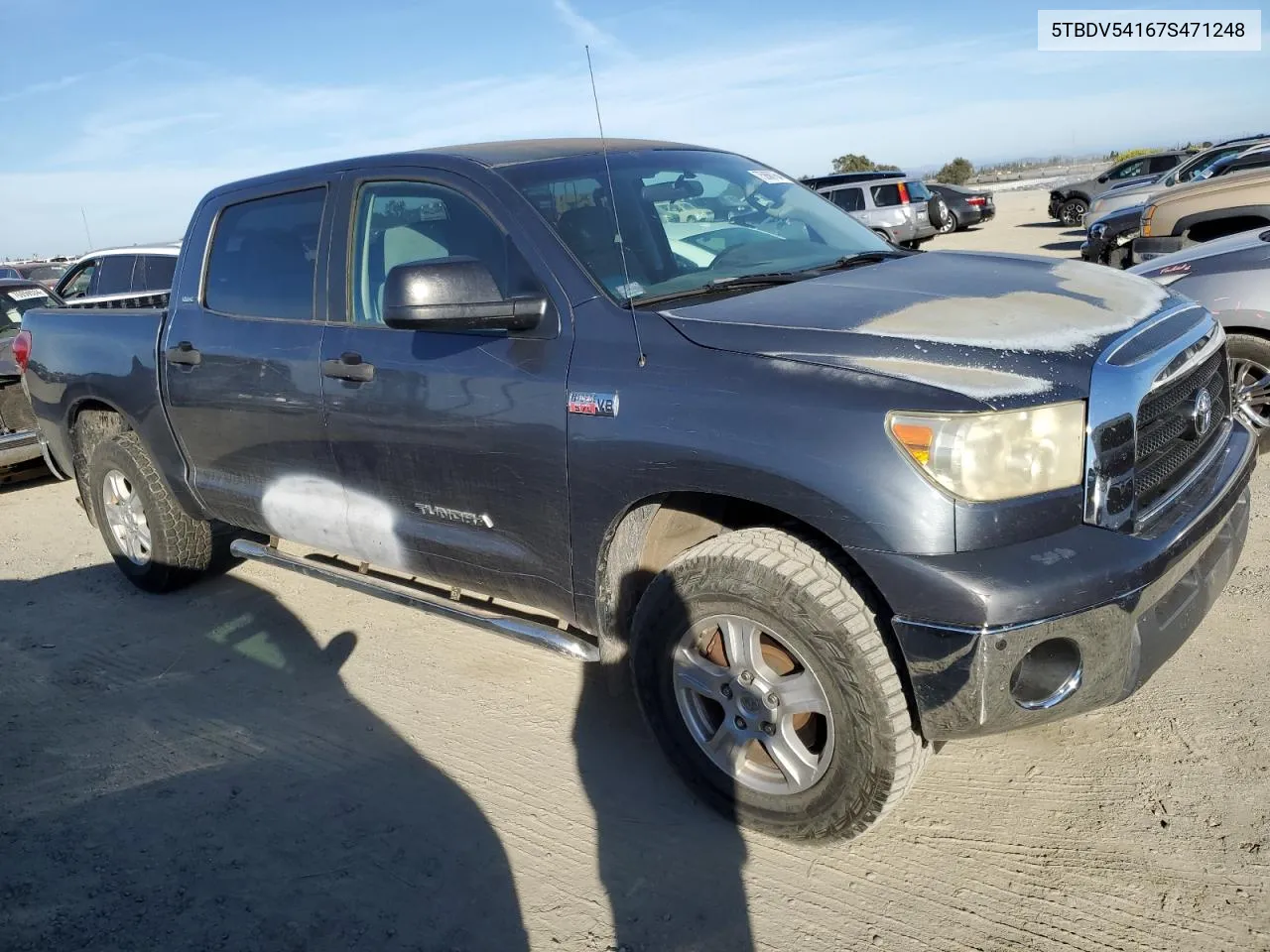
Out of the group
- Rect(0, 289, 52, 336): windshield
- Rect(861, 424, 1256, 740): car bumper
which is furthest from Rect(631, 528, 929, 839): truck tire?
Rect(0, 289, 52, 336): windshield

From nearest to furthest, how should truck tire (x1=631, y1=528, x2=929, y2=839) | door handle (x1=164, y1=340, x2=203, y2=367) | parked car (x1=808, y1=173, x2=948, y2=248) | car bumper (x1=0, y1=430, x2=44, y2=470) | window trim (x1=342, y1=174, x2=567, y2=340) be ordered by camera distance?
truck tire (x1=631, y1=528, x2=929, y2=839) → window trim (x1=342, y1=174, x2=567, y2=340) → door handle (x1=164, y1=340, x2=203, y2=367) → car bumper (x1=0, y1=430, x2=44, y2=470) → parked car (x1=808, y1=173, x2=948, y2=248)

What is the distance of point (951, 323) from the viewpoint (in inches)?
103

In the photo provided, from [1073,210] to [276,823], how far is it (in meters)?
24.8

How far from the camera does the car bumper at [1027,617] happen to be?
2.29 metres

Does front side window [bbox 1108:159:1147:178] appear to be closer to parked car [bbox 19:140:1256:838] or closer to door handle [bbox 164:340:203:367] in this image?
parked car [bbox 19:140:1256:838]

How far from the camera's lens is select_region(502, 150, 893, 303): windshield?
3.17 metres

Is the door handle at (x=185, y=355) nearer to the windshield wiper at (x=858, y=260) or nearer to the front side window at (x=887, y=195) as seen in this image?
the windshield wiper at (x=858, y=260)

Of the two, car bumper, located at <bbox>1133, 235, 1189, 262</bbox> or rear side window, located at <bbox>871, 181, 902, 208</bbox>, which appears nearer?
car bumper, located at <bbox>1133, 235, 1189, 262</bbox>

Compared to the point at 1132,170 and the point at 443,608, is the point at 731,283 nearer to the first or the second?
the point at 443,608

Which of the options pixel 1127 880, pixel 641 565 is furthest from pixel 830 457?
pixel 1127 880

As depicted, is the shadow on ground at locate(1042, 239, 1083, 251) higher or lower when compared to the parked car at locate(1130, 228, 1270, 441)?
lower

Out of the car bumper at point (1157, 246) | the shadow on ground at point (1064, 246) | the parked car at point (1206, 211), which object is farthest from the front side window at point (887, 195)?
the car bumper at point (1157, 246)

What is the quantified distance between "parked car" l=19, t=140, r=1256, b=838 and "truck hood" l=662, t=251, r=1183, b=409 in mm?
12

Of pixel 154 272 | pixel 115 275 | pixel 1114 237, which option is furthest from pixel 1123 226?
pixel 115 275
